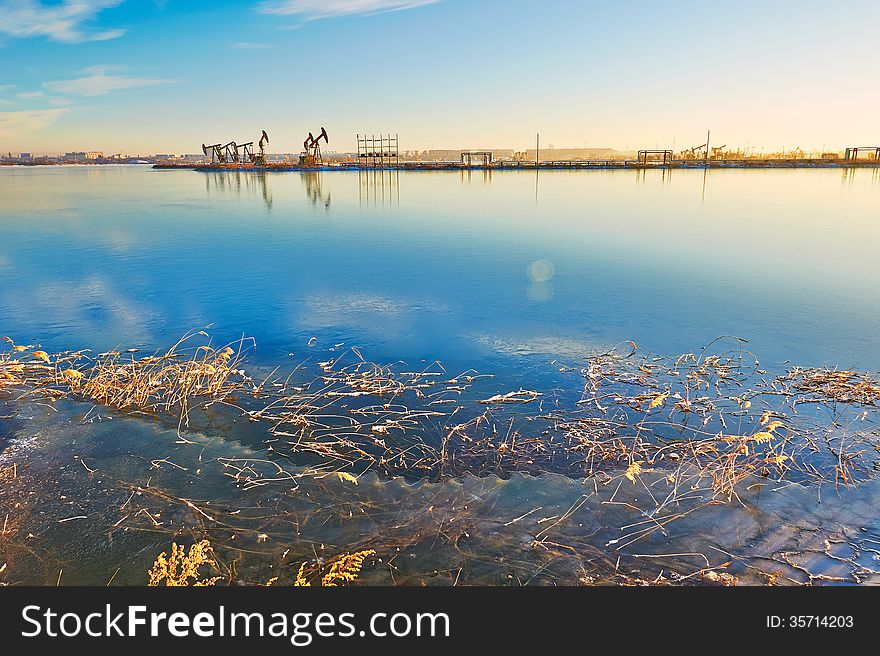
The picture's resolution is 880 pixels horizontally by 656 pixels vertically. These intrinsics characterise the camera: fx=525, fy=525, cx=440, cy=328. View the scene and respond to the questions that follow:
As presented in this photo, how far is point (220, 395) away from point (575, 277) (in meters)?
9.02

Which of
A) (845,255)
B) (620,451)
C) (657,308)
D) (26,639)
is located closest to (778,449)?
(620,451)

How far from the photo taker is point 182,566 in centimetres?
360

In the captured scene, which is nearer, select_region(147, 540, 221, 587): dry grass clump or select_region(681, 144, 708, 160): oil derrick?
select_region(147, 540, 221, 587): dry grass clump

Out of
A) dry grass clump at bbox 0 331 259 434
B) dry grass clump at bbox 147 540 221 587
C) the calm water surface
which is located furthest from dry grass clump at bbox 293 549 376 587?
dry grass clump at bbox 0 331 259 434

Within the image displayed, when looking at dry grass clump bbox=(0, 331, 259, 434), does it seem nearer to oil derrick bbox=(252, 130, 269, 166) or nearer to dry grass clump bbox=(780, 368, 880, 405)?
dry grass clump bbox=(780, 368, 880, 405)

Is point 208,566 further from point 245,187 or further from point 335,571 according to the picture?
point 245,187

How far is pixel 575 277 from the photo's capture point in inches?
506

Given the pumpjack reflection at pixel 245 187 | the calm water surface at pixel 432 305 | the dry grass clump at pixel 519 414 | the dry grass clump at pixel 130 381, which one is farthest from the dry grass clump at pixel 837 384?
the pumpjack reflection at pixel 245 187

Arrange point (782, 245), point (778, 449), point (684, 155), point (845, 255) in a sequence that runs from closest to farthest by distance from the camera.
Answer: point (778, 449), point (845, 255), point (782, 245), point (684, 155)

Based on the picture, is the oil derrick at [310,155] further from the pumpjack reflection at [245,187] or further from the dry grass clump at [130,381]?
the dry grass clump at [130,381]

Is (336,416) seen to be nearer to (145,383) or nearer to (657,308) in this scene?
(145,383)

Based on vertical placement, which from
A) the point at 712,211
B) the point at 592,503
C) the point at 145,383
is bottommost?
the point at 592,503

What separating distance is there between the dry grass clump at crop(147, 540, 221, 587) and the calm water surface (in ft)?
0.46

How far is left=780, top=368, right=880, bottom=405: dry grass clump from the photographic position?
627 cm
